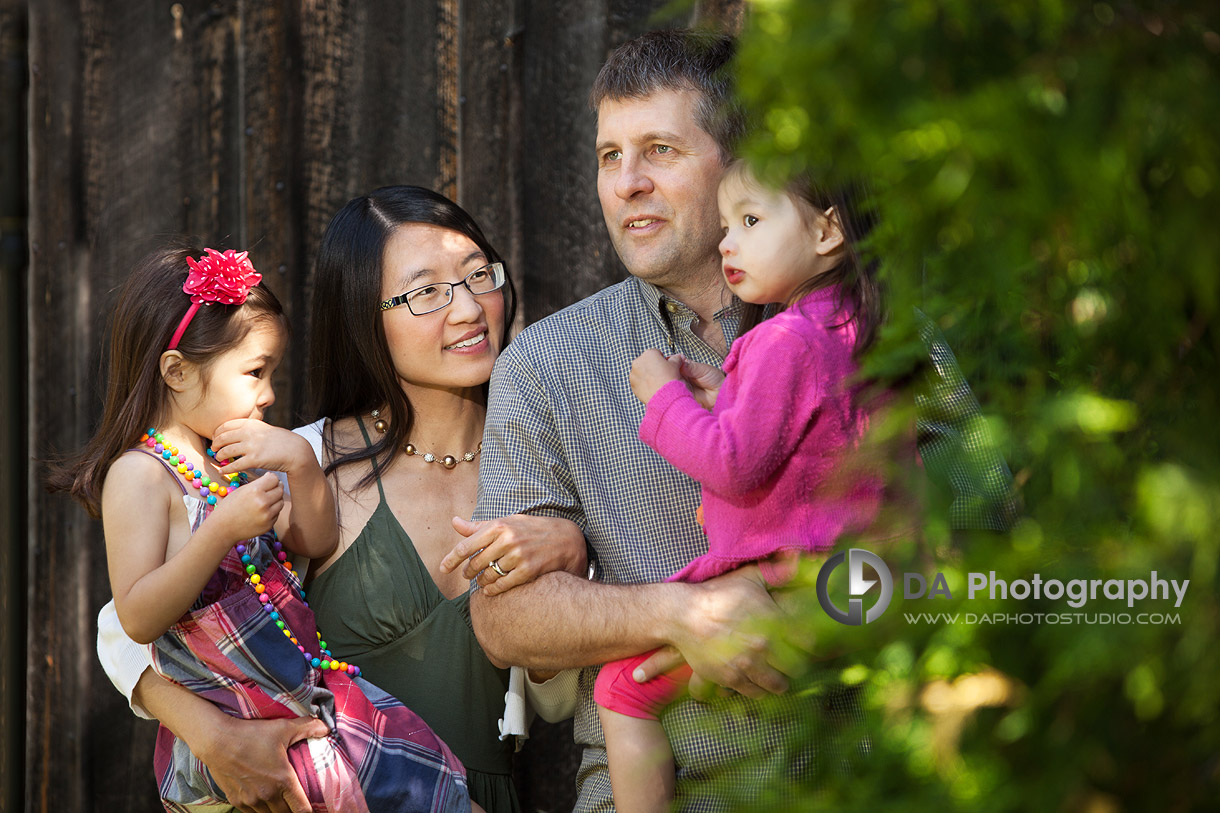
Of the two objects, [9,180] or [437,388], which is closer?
[437,388]

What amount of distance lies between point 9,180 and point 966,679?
3.16m

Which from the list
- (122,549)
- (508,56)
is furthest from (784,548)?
(508,56)

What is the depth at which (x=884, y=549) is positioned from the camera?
91 cm

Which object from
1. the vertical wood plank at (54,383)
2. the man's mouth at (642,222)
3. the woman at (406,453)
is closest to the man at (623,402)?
the man's mouth at (642,222)

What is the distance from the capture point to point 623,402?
2229 mm

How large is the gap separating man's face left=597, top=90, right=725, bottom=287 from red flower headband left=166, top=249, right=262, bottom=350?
2.67ft

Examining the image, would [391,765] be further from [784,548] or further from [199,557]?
[784,548]

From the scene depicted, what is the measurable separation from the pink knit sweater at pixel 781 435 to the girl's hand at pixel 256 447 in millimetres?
842

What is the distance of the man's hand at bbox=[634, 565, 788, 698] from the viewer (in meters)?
1.80

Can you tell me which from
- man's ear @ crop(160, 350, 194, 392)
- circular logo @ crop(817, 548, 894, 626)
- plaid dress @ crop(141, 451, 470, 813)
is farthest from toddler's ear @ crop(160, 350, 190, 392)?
circular logo @ crop(817, 548, 894, 626)

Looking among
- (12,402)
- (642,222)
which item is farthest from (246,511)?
(12,402)

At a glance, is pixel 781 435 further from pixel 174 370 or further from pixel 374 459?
pixel 174 370

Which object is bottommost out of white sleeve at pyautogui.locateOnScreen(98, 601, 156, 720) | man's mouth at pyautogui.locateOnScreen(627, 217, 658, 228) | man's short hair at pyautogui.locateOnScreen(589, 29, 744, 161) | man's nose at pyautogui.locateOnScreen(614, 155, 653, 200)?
white sleeve at pyautogui.locateOnScreen(98, 601, 156, 720)

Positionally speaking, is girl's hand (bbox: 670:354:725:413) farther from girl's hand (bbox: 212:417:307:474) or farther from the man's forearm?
girl's hand (bbox: 212:417:307:474)
